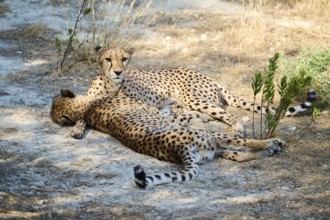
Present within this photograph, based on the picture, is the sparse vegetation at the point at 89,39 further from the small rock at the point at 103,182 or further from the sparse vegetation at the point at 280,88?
the small rock at the point at 103,182

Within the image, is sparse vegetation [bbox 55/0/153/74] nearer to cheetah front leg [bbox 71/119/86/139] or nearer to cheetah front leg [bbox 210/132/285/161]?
cheetah front leg [bbox 71/119/86/139]

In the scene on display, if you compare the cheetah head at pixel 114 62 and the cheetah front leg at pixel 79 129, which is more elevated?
the cheetah head at pixel 114 62

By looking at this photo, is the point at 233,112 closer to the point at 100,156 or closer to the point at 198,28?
the point at 100,156

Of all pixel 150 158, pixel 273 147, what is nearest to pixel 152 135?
pixel 150 158

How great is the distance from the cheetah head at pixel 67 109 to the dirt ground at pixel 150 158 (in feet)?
0.44

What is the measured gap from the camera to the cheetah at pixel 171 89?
6571 mm

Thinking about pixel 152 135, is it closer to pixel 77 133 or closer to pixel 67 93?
pixel 77 133

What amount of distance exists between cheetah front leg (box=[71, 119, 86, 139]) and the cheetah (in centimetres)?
40

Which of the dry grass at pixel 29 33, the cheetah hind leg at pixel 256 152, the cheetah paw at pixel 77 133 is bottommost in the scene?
the cheetah paw at pixel 77 133

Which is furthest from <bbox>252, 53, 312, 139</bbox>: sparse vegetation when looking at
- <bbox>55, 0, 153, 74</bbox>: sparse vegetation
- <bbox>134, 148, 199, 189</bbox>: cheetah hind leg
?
<bbox>55, 0, 153, 74</bbox>: sparse vegetation

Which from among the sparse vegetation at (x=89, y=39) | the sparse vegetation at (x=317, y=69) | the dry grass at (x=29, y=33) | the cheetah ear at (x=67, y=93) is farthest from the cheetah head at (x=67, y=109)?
the dry grass at (x=29, y=33)

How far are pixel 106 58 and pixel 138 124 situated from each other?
86 centimetres

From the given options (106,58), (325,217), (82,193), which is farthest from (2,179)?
(325,217)

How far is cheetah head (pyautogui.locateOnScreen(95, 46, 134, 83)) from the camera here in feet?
21.4
